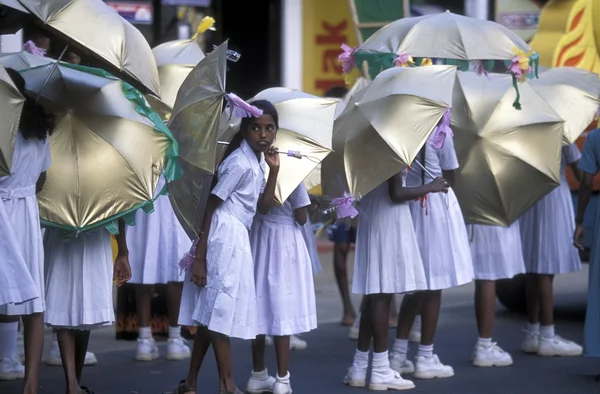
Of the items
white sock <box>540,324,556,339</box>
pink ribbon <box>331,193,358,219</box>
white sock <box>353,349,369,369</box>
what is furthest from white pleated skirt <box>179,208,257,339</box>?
white sock <box>540,324,556,339</box>

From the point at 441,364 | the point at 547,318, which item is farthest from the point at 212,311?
the point at 547,318

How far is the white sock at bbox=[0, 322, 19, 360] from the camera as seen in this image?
26.6 ft

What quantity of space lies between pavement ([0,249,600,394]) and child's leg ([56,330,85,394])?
73 cm

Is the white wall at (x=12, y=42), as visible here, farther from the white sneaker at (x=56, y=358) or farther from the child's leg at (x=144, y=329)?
the white sneaker at (x=56, y=358)

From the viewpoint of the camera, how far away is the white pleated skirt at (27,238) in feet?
21.6

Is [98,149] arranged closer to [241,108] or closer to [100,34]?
Result: [100,34]

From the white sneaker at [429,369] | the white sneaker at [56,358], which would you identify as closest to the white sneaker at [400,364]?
the white sneaker at [429,369]

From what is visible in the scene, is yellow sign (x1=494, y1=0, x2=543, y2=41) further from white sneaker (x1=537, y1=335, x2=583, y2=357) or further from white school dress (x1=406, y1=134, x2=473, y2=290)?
white school dress (x1=406, y1=134, x2=473, y2=290)

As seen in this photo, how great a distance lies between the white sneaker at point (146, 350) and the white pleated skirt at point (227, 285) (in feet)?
6.63

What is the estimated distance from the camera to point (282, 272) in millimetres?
7367

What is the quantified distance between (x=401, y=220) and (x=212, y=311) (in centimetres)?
151

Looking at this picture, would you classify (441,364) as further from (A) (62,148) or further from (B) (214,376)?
(A) (62,148)

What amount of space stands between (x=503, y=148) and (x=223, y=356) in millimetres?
2491

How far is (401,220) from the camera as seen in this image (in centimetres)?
772
